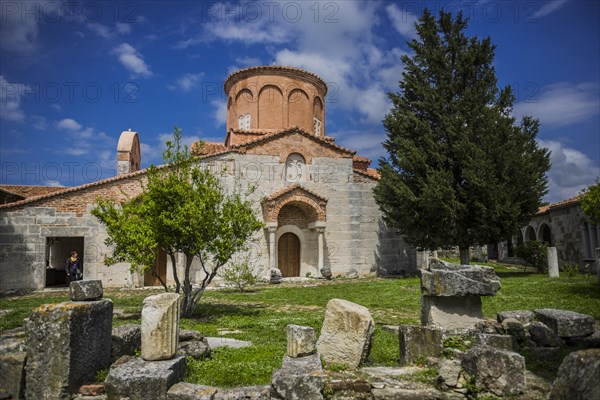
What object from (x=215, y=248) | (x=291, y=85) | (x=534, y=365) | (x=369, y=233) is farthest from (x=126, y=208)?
(x=291, y=85)

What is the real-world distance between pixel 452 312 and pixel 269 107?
17.2 metres

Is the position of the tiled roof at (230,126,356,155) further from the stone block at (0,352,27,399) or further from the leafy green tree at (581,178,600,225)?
the stone block at (0,352,27,399)

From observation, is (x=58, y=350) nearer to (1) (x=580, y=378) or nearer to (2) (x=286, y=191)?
(1) (x=580, y=378)

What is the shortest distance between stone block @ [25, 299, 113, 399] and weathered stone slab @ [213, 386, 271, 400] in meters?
1.54

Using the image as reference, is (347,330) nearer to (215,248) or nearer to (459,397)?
(459,397)

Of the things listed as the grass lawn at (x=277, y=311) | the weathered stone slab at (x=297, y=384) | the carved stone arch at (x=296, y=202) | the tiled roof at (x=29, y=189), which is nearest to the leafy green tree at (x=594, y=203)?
the grass lawn at (x=277, y=311)

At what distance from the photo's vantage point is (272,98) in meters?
21.3

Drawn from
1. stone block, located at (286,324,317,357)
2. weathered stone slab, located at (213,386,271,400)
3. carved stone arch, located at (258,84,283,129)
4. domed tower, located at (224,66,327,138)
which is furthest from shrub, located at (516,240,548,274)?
weathered stone slab, located at (213,386,271,400)

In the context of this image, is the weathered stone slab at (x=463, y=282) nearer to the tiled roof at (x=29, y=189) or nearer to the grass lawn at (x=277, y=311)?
the grass lawn at (x=277, y=311)

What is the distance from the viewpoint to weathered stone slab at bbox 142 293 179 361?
4273 millimetres

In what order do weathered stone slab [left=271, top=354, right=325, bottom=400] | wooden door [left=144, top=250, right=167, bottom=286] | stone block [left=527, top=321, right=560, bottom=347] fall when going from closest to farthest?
weathered stone slab [left=271, top=354, right=325, bottom=400], stone block [left=527, top=321, right=560, bottom=347], wooden door [left=144, top=250, right=167, bottom=286]

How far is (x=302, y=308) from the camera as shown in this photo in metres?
9.68

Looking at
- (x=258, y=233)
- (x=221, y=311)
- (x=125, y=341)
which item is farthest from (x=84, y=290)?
(x=258, y=233)

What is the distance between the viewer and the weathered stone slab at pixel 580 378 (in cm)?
250
